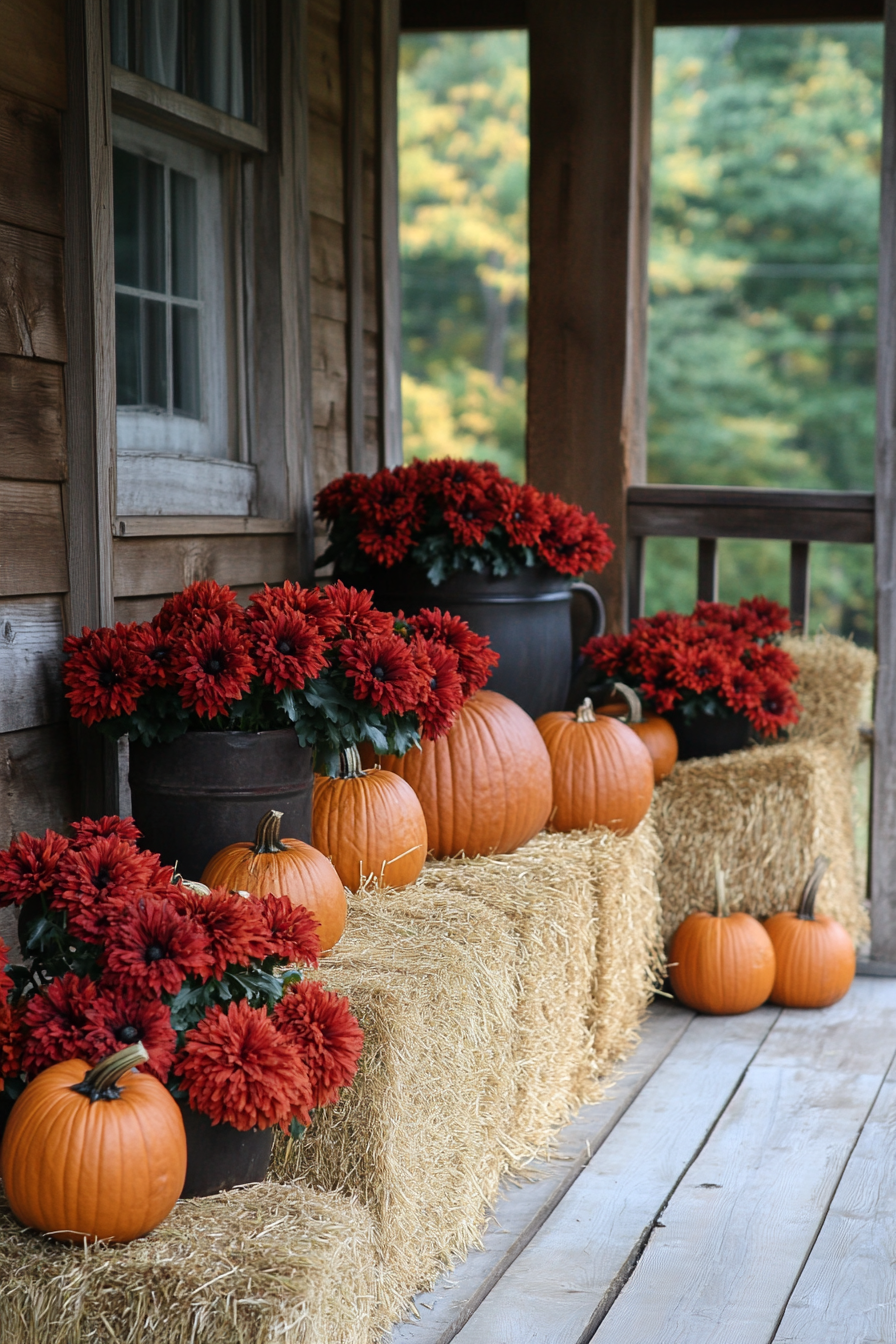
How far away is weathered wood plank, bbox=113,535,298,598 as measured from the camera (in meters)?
2.53

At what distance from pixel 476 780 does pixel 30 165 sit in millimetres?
1378

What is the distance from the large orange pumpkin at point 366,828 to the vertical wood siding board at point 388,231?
1.49 m

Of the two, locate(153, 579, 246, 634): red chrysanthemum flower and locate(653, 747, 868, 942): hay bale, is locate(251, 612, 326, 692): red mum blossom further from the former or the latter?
locate(653, 747, 868, 942): hay bale

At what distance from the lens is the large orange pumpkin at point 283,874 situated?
6.79 feet

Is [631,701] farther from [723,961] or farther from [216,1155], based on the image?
[216,1155]

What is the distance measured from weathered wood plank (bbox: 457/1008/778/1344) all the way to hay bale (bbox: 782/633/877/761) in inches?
35.5

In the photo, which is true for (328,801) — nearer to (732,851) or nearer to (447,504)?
(447,504)

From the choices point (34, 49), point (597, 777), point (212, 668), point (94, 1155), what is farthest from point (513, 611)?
point (94, 1155)

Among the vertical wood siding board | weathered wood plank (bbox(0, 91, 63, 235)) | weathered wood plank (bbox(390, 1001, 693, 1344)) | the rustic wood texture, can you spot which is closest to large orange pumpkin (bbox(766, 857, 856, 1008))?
weathered wood plank (bbox(390, 1001, 693, 1344))

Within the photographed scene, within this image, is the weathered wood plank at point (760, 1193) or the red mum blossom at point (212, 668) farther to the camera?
the red mum blossom at point (212, 668)

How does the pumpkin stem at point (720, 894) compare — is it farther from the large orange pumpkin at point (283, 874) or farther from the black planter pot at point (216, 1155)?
the black planter pot at point (216, 1155)

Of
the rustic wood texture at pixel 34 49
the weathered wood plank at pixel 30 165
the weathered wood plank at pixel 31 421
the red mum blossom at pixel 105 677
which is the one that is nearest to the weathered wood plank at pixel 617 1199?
the red mum blossom at pixel 105 677

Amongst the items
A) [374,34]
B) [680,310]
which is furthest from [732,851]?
[680,310]

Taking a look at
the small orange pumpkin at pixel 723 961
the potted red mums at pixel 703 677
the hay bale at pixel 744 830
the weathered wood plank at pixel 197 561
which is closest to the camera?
the weathered wood plank at pixel 197 561
